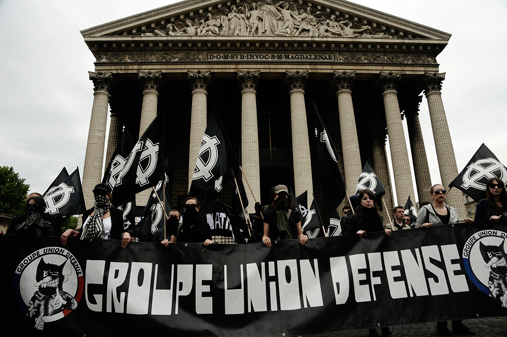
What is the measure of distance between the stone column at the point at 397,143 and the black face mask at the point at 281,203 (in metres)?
16.8

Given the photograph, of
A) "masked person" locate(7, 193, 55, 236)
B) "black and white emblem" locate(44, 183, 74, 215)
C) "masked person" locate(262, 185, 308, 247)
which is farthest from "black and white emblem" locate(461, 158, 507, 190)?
"black and white emblem" locate(44, 183, 74, 215)

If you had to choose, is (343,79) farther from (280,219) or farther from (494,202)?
(280,219)

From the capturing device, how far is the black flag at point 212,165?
690 cm

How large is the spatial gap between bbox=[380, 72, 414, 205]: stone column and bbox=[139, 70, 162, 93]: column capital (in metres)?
15.2

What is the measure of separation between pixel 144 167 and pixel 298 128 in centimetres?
1571

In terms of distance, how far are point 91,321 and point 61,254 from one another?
1.02 metres

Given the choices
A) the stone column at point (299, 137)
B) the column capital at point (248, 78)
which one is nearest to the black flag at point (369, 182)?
the stone column at point (299, 137)

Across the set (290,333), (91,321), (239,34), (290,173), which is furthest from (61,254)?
(290,173)

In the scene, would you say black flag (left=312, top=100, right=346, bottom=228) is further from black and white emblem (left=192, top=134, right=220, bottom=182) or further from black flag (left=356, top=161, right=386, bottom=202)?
black flag (left=356, top=161, right=386, bottom=202)

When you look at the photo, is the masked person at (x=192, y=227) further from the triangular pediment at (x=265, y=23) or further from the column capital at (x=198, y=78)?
the triangular pediment at (x=265, y=23)

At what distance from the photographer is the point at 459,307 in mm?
4625

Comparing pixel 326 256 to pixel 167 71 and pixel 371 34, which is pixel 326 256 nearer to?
pixel 167 71

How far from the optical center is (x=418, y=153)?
25.1 metres

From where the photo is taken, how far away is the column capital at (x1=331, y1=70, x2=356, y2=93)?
22.5m
